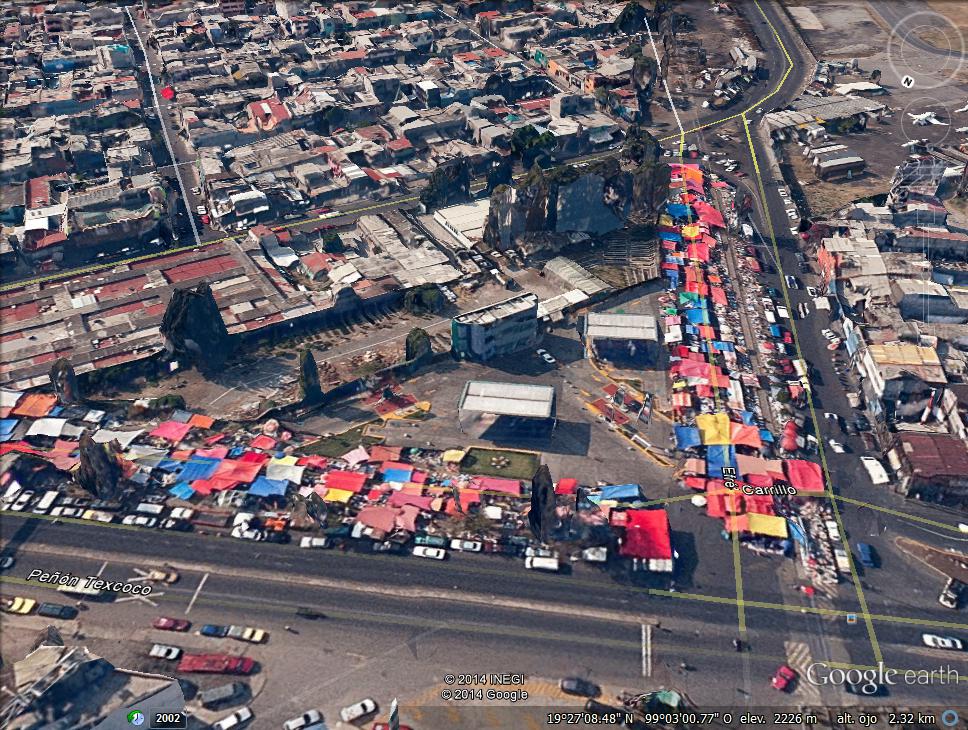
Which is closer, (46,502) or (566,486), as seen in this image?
(46,502)

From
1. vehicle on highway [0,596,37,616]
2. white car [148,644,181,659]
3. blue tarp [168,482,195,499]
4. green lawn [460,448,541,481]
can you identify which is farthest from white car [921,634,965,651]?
vehicle on highway [0,596,37,616]

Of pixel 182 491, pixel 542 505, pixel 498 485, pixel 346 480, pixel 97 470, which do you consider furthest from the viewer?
pixel 346 480

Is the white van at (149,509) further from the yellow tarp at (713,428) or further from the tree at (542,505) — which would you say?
Answer: the yellow tarp at (713,428)

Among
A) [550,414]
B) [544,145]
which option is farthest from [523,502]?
[544,145]

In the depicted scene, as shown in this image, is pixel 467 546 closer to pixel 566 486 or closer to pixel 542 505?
pixel 542 505

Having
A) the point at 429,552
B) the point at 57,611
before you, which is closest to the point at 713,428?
the point at 429,552

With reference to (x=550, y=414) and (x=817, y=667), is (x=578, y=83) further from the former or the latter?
(x=817, y=667)
